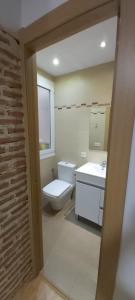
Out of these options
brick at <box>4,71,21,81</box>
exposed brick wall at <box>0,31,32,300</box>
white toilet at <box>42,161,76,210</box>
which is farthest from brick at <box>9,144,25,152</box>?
white toilet at <box>42,161,76,210</box>

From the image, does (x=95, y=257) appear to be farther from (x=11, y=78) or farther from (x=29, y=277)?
(x=11, y=78)

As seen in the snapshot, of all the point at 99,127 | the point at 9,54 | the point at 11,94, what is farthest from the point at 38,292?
the point at 99,127

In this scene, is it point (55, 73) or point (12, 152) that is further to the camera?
point (55, 73)

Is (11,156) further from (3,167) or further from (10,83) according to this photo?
(10,83)

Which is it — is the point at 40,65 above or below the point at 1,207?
above

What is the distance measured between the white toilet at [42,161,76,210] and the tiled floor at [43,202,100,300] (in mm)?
286

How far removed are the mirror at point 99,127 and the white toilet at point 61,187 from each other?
52cm

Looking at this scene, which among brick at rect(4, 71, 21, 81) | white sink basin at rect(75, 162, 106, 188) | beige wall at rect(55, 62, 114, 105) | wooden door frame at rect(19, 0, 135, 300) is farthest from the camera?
beige wall at rect(55, 62, 114, 105)

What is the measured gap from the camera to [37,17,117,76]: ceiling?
1.27 meters

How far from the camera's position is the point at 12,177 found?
0.99 meters

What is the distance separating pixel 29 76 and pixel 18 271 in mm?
1529

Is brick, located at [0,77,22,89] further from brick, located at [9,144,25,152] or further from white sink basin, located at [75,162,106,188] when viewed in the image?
white sink basin, located at [75,162,106,188]

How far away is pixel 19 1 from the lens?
2.91 feet

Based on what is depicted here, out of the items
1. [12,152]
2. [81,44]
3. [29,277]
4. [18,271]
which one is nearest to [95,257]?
[29,277]
